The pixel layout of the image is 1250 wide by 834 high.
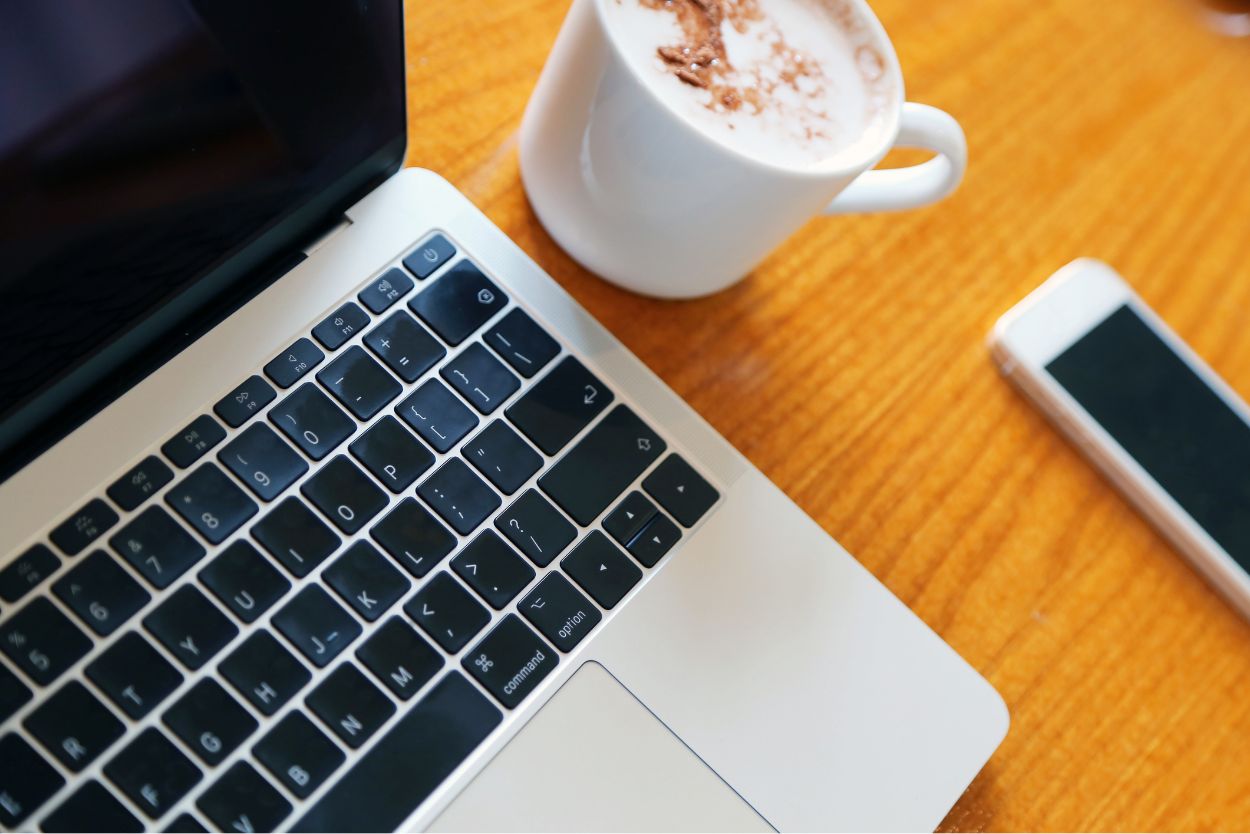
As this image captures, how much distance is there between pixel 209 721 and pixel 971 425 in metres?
0.34

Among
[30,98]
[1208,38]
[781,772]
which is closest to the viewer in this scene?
[30,98]

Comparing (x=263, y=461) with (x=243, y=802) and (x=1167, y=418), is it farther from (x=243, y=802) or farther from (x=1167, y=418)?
(x=1167, y=418)

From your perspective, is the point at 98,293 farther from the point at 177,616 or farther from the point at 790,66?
the point at 790,66

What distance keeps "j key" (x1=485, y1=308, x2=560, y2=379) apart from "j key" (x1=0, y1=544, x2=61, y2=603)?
161 millimetres

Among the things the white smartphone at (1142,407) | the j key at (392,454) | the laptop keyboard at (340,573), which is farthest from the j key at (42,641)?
the white smartphone at (1142,407)

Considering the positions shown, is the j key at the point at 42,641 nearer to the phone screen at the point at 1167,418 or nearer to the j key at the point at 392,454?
the j key at the point at 392,454

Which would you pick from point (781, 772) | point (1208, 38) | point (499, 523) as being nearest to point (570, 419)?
point (499, 523)

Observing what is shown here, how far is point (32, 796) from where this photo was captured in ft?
0.97

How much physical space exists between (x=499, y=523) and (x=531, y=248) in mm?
130

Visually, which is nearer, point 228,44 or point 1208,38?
point 228,44

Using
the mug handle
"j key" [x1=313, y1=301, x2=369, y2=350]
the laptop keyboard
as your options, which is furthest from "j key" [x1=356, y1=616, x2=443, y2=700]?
the mug handle

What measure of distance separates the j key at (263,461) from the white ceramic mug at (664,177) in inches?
5.7

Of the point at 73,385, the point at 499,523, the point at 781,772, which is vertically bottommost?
the point at 781,772

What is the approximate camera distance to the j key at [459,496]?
1.16 ft
